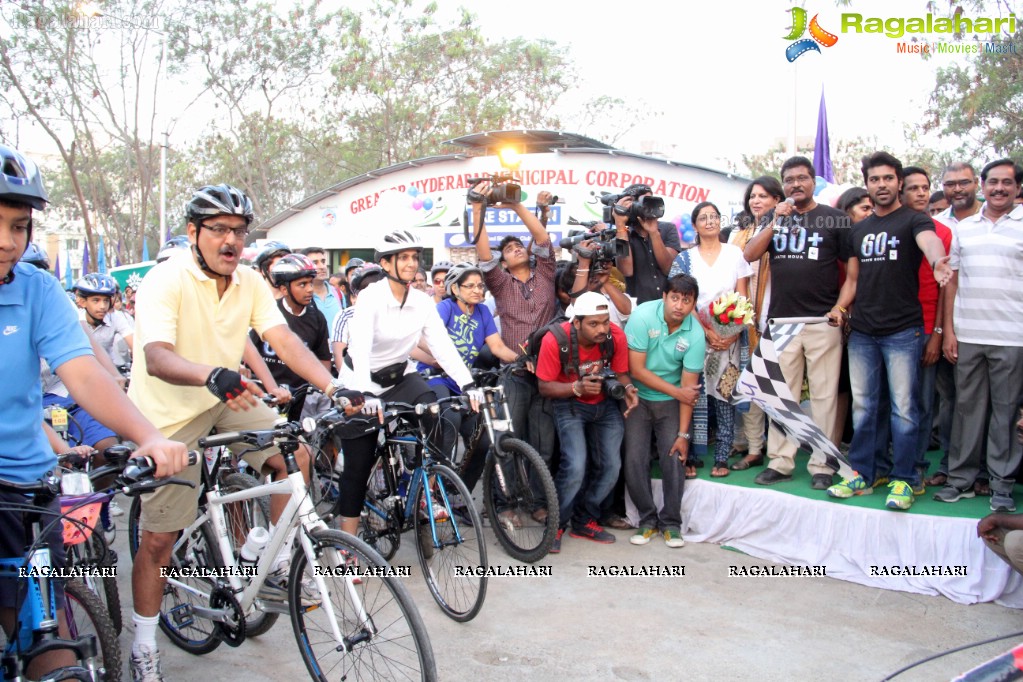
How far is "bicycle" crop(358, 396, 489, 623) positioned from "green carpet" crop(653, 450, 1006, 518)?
2.11 meters

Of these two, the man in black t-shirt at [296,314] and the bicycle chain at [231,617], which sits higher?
the man in black t-shirt at [296,314]

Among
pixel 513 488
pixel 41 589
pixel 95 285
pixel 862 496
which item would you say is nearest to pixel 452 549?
pixel 513 488

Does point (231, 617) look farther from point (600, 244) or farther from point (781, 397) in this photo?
point (600, 244)

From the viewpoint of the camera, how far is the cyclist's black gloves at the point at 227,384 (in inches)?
116

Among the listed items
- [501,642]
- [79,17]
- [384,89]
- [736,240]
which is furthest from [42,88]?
[501,642]

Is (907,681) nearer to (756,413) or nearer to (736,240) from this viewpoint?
(756,413)

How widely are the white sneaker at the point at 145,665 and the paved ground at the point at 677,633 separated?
437 mm

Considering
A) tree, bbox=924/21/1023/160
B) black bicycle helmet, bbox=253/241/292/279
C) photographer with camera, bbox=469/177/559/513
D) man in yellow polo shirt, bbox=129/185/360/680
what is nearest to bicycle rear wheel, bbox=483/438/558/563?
photographer with camera, bbox=469/177/559/513

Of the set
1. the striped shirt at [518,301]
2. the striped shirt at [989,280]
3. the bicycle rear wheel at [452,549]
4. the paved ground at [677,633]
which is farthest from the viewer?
the striped shirt at [518,301]

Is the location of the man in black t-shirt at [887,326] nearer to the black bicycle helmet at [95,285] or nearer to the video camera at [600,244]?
the video camera at [600,244]

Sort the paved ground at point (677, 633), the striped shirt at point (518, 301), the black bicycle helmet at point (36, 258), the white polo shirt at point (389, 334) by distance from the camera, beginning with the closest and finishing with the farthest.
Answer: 1. the paved ground at point (677, 633)
2. the white polo shirt at point (389, 334)
3. the black bicycle helmet at point (36, 258)
4. the striped shirt at point (518, 301)

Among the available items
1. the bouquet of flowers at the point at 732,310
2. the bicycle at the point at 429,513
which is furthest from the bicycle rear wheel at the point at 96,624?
the bouquet of flowers at the point at 732,310

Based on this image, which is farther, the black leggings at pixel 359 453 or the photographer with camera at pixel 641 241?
the photographer with camera at pixel 641 241

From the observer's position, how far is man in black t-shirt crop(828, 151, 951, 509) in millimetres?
5129
